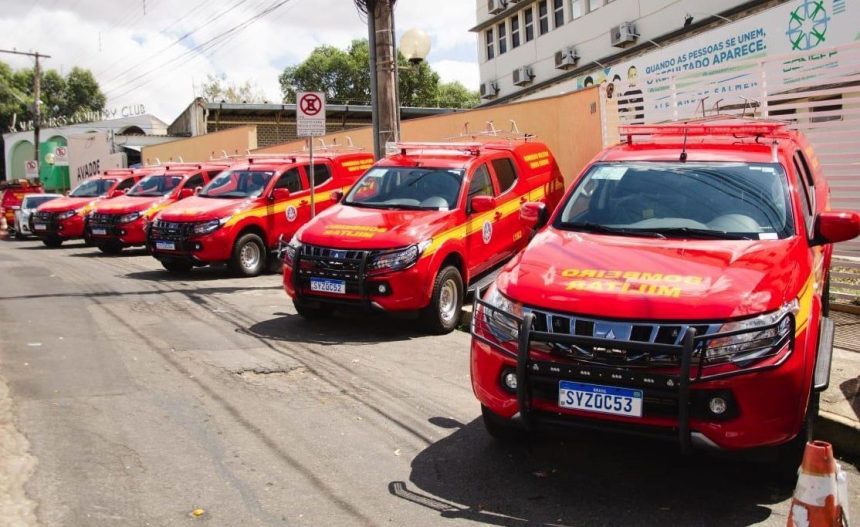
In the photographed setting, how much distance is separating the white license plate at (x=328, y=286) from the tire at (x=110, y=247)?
1080 cm

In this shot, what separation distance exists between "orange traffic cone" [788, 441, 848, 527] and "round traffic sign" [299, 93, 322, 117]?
1061 centimetres

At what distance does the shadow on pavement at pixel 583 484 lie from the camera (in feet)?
13.7

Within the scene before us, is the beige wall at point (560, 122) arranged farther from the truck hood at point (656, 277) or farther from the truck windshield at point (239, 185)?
the truck hood at point (656, 277)

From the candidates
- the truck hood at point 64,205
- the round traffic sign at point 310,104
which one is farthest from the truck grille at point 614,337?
the truck hood at point 64,205

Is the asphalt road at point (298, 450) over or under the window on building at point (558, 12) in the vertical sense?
under

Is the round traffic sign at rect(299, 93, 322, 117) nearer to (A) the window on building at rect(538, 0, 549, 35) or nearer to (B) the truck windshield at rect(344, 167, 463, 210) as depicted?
(B) the truck windshield at rect(344, 167, 463, 210)

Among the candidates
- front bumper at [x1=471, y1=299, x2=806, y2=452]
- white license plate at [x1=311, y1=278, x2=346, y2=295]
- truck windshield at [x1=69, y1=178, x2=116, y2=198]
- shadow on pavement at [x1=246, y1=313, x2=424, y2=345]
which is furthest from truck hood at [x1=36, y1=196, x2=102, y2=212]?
front bumper at [x1=471, y1=299, x2=806, y2=452]

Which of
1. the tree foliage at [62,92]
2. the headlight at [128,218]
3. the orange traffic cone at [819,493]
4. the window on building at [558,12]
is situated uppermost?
the tree foliage at [62,92]

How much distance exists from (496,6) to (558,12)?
5496 mm

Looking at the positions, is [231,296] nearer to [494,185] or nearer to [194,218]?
[194,218]

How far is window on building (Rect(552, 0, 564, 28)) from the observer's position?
35000 millimetres

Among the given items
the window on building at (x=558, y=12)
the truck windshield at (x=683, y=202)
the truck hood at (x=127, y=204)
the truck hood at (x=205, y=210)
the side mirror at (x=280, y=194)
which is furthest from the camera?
the window on building at (x=558, y=12)

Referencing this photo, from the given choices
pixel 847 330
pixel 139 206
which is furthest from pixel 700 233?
pixel 139 206

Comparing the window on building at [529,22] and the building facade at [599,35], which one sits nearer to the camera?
the building facade at [599,35]
